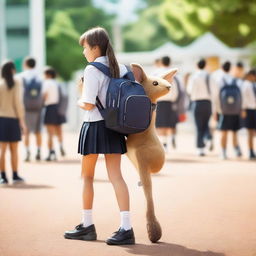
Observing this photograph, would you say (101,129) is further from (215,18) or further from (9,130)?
(215,18)

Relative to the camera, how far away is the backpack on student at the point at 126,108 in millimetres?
7008

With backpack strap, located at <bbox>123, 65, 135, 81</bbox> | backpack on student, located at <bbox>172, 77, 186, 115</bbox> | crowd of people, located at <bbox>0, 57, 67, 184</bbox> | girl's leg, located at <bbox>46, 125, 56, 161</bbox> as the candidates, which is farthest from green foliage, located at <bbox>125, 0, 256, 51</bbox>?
backpack strap, located at <bbox>123, 65, 135, 81</bbox>

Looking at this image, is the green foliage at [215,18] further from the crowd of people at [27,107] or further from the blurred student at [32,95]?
the blurred student at [32,95]

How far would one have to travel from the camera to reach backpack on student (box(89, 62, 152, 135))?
7.01 meters

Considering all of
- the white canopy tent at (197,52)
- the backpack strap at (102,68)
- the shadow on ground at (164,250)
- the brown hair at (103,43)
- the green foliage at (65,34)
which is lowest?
the shadow on ground at (164,250)

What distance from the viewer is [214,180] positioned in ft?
41.2

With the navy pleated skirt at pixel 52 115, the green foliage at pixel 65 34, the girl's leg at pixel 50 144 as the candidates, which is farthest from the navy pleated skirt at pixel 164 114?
the green foliage at pixel 65 34

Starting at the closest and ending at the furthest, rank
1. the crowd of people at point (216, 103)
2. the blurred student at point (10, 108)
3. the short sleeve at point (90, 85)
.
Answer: the short sleeve at point (90, 85) → the blurred student at point (10, 108) → the crowd of people at point (216, 103)

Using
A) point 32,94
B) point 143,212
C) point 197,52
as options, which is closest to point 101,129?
point 143,212

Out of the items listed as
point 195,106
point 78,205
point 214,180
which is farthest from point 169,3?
point 78,205

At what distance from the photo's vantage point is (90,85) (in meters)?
7.13

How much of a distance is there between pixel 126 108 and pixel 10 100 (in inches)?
213

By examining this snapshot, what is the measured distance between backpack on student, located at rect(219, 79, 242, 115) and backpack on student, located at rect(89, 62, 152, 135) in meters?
9.24

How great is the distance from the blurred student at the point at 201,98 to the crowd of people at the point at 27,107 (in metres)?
2.58
